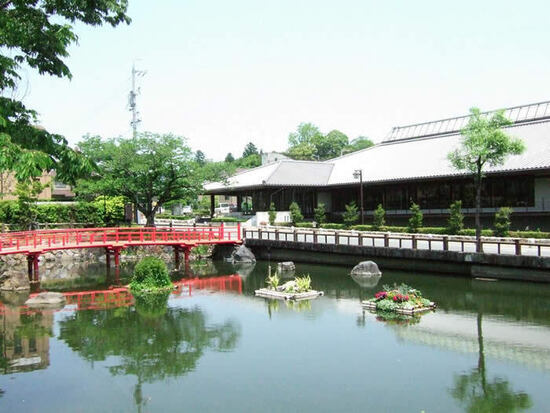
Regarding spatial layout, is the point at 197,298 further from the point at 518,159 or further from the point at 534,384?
the point at 518,159

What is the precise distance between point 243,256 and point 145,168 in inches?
344

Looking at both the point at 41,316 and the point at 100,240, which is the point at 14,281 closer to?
the point at 100,240

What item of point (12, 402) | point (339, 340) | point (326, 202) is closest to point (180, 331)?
point (339, 340)

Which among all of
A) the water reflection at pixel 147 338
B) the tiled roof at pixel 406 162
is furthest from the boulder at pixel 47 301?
the tiled roof at pixel 406 162

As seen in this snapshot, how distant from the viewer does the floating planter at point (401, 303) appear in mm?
17547

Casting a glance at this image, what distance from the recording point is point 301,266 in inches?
1216

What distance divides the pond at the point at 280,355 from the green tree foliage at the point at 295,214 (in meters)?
21.0

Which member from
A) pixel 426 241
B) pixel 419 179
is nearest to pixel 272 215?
pixel 419 179

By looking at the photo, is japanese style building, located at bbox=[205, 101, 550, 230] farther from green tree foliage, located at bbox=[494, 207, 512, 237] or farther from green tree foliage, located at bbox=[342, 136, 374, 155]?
green tree foliage, located at bbox=[342, 136, 374, 155]

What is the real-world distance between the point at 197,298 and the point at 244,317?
4.47 m

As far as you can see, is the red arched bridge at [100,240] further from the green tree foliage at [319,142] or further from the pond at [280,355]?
the green tree foliage at [319,142]

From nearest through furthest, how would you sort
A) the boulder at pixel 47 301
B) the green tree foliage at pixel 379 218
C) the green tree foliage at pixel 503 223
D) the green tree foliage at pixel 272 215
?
the boulder at pixel 47 301 → the green tree foliage at pixel 503 223 → the green tree foliage at pixel 379 218 → the green tree foliage at pixel 272 215

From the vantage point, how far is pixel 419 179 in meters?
36.5

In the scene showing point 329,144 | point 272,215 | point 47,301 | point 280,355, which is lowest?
point 280,355
